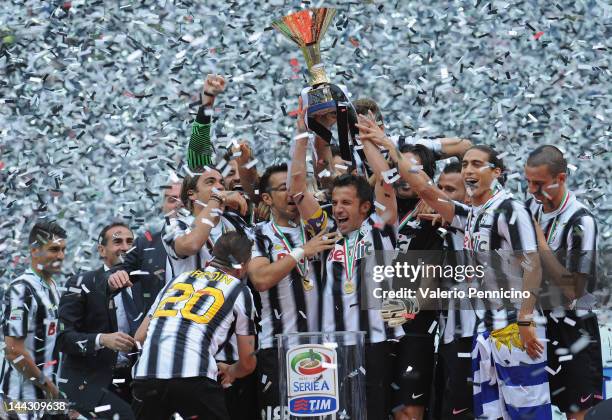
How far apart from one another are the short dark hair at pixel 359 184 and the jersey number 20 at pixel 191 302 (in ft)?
3.91

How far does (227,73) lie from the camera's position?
11.2 m

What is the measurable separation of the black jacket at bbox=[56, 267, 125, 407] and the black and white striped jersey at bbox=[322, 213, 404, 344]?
4.95 ft

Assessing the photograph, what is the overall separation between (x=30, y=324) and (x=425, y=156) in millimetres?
2816

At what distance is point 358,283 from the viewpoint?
654cm

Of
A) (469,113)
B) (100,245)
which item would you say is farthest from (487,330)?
(469,113)

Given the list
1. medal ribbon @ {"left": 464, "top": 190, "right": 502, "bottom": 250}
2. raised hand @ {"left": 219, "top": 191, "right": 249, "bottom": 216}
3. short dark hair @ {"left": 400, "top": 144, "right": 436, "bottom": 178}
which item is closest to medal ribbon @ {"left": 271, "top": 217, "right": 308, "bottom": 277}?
raised hand @ {"left": 219, "top": 191, "right": 249, "bottom": 216}

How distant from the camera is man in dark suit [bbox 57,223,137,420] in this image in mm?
6742

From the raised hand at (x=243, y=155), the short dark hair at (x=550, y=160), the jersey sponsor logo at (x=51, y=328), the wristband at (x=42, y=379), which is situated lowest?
the wristband at (x=42, y=379)

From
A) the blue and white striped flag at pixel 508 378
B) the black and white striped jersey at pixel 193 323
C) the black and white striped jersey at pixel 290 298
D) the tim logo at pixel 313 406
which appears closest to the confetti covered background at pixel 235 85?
the black and white striped jersey at pixel 290 298

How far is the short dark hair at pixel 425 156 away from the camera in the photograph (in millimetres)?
6848

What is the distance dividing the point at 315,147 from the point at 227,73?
14.3 feet

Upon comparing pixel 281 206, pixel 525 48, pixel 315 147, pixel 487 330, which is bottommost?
pixel 487 330

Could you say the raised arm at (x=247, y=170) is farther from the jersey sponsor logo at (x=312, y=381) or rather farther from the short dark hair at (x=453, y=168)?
the jersey sponsor logo at (x=312, y=381)

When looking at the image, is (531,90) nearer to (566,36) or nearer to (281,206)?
(566,36)
